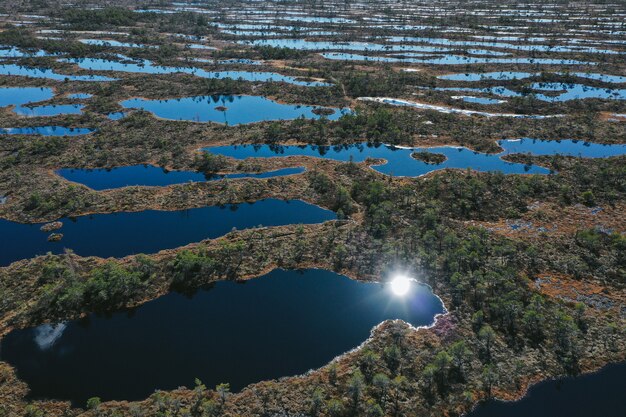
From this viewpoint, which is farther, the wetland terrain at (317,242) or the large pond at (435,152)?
the large pond at (435,152)

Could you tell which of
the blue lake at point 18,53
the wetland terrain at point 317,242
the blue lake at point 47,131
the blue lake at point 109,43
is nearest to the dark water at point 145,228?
the wetland terrain at point 317,242

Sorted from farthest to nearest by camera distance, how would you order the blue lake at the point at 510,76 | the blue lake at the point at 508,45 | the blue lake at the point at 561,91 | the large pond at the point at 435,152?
1. the blue lake at the point at 508,45
2. the blue lake at the point at 510,76
3. the blue lake at the point at 561,91
4. the large pond at the point at 435,152

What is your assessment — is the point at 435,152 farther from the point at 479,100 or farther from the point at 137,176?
the point at 137,176

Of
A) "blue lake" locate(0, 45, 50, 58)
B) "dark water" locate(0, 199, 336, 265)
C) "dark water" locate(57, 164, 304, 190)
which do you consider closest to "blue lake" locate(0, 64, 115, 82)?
"blue lake" locate(0, 45, 50, 58)

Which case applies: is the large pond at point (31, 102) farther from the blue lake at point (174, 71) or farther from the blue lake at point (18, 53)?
the blue lake at point (18, 53)

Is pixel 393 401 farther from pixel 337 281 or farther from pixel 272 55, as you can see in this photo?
pixel 272 55

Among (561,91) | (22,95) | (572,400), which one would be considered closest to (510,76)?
(561,91)
